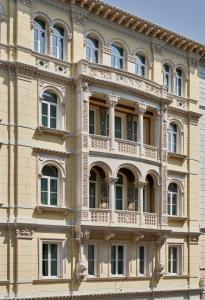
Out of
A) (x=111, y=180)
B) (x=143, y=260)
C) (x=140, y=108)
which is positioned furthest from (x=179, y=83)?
(x=143, y=260)

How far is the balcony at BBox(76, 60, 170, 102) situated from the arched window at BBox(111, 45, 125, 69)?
131 centimetres

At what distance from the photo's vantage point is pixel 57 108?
84.7ft

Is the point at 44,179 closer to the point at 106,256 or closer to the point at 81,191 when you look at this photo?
the point at 81,191

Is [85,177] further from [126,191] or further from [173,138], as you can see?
[173,138]

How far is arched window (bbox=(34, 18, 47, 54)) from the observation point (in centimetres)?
2536

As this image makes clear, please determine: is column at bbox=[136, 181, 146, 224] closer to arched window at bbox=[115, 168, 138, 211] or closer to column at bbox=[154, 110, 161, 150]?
arched window at bbox=[115, 168, 138, 211]

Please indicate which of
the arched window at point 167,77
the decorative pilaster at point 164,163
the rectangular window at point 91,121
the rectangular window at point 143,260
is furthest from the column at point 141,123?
the rectangular window at point 143,260

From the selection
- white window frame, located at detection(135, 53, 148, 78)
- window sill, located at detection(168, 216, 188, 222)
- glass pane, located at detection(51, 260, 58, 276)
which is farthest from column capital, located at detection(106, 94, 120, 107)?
glass pane, located at detection(51, 260, 58, 276)

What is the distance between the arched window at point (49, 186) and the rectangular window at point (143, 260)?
5.83 meters

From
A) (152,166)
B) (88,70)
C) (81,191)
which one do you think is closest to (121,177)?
(152,166)

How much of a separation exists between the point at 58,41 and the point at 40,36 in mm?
1037

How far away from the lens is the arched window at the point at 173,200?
30.3 meters

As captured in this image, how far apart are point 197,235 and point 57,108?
11.3 m

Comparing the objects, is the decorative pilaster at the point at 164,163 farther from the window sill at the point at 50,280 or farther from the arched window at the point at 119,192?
the window sill at the point at 50,280
